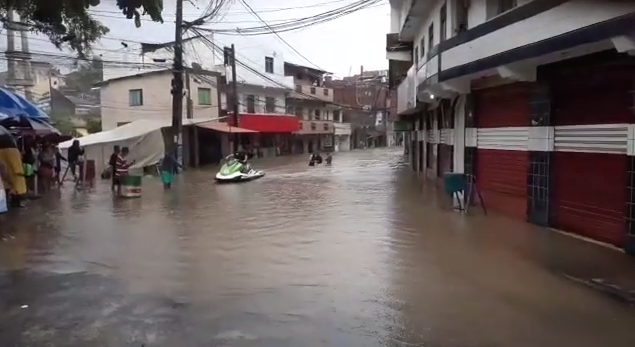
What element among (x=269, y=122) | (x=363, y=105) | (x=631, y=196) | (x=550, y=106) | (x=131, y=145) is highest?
(x=363, y=105)

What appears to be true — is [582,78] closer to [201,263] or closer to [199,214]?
[201,263]

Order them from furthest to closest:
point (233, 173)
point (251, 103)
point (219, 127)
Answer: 1. point (251, 103)
2. point (219, 127)
3. point (233, 173)

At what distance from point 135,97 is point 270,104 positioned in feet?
45.8

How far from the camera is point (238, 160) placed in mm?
24672

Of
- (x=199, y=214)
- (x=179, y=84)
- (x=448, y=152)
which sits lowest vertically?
(x=199, y=214)

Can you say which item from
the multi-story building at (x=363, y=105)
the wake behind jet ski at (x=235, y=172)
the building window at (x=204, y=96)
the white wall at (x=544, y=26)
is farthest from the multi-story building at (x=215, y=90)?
the white wall at (x=544, y=26)

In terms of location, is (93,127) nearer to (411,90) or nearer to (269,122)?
(269,122)

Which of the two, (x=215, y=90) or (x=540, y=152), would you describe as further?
(x=215, y=90)

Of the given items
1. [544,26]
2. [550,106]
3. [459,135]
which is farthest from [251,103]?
[544,26]

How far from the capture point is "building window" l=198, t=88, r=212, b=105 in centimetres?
4041

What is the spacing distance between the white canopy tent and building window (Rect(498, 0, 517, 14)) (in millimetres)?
20520

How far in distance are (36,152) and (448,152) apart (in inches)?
547

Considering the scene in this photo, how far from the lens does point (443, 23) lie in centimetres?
1683

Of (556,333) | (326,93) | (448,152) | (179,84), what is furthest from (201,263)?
(326,93)
